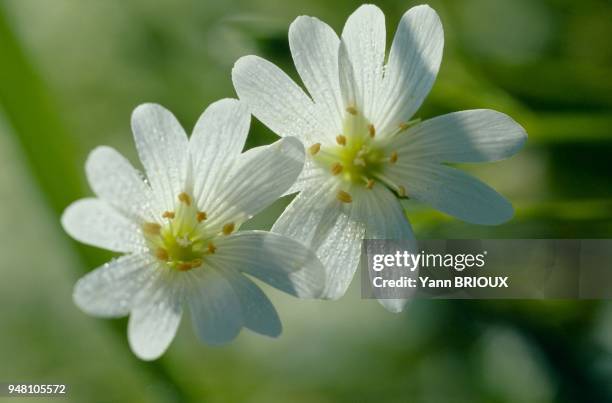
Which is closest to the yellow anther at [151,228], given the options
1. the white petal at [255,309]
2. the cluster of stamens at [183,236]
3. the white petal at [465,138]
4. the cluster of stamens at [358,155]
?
the cluster of stamens at [183,236]

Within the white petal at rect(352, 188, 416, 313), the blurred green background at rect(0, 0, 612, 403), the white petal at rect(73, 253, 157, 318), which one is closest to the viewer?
the white petal at rect(73, 253, 157, 318)

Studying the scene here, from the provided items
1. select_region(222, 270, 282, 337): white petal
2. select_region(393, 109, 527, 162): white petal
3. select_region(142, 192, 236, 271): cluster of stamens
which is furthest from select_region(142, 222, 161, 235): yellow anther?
select_region(393, 109, 527, 162): white petal

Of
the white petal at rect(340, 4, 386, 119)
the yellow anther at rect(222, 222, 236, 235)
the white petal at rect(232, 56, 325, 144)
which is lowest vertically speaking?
the yellow anther at rect(222, 222, 236, 235)

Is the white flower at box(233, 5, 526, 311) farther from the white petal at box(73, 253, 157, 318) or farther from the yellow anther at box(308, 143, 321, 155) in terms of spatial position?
the white petal at box(73, 253, 157, 318)

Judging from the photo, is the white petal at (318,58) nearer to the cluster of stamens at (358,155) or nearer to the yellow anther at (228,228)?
the cluster of stamens at (358,155)

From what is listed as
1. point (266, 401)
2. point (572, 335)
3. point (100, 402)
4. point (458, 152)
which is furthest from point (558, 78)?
point (100, 402)

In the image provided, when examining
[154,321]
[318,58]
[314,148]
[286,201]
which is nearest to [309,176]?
[314,148]

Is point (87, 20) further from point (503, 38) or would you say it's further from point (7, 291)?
point (503, 38)
